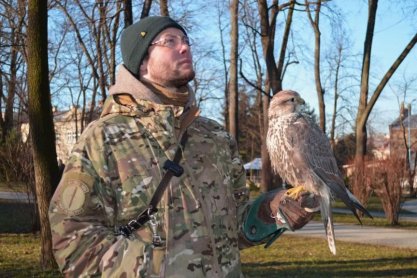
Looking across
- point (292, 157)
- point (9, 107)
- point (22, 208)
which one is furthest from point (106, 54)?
point (292, 157)

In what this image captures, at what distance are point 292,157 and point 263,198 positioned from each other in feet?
4.13

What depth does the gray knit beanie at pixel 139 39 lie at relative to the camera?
261cm

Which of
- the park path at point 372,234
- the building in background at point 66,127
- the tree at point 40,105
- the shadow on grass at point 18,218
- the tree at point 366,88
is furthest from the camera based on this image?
the building in background at point 66,127

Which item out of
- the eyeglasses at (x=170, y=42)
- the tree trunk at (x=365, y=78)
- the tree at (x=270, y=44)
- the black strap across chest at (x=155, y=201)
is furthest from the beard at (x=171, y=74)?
the tree trunk at (x=365, y=78)

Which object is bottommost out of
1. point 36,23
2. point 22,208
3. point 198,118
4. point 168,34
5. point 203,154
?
point 22,208

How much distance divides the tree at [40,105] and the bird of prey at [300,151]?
18.4ft

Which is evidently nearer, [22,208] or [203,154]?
[203,154]

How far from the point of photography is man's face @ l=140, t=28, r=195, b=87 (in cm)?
255

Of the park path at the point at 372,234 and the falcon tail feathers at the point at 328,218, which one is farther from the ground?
the falcon tail feathers at the point at 328,218

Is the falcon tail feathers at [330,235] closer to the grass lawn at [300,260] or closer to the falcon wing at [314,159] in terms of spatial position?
the falcon wing at [314,159]

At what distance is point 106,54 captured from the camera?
72.5 ft

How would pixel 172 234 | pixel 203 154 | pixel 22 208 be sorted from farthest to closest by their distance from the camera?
pixel 22 208
pixel 203 154
pixel 172 234

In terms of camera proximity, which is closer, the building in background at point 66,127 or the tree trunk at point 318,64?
the tree trunk at point 318,64

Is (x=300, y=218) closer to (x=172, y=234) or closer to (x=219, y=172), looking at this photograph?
(x=219, y=172)
